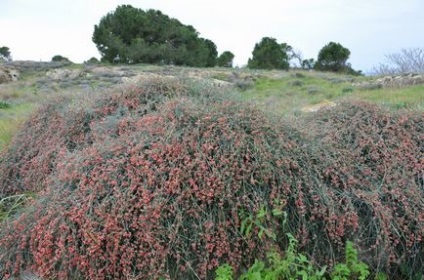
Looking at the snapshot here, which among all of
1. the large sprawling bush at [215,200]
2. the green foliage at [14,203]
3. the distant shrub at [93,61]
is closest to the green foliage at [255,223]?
the large sprawling bush at [215,200]

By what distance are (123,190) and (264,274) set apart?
98 centimetres

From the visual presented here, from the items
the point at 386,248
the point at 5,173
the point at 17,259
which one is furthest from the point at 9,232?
the point at 386,248

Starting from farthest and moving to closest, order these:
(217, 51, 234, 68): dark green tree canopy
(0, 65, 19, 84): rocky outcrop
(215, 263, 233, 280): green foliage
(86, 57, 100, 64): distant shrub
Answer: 1. (217, 51, 234, 68): dark green tree canopy
2. (86, 57, 100, 64): distant shrub
3. (0, 65, 19, 84): rocky outcrop
4. (215, 263, 233, 280): green foliage

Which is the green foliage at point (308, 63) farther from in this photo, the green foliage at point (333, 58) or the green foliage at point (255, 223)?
the green foliage at point (255, 223)

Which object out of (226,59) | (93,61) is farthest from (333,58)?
(93,61)

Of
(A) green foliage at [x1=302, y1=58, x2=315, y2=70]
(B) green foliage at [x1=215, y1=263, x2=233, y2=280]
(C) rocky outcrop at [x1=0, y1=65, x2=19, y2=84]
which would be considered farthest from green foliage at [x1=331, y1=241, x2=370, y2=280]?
(A) green foliage at [x1=302, y1=58, x2=315, y2=70]

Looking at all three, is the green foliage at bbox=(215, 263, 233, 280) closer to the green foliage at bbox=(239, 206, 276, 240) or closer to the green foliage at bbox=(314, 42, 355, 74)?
the green foliage at bbox=(239, 206, 276, 240)

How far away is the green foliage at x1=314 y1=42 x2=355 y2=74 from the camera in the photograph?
89.8 ft

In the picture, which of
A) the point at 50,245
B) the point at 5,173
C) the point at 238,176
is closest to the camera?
the point at 50,245

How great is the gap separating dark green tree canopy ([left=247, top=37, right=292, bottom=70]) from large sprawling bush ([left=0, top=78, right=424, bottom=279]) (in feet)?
80.1

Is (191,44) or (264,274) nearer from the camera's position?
(264,274)

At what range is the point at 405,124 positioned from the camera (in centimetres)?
402

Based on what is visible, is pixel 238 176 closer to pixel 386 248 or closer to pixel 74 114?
pixel 386 248

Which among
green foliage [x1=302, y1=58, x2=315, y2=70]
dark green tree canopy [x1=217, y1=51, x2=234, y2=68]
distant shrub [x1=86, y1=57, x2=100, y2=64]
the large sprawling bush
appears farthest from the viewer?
dark green tree canopy [x1=217, y1=51, x2=234, y2=68]
